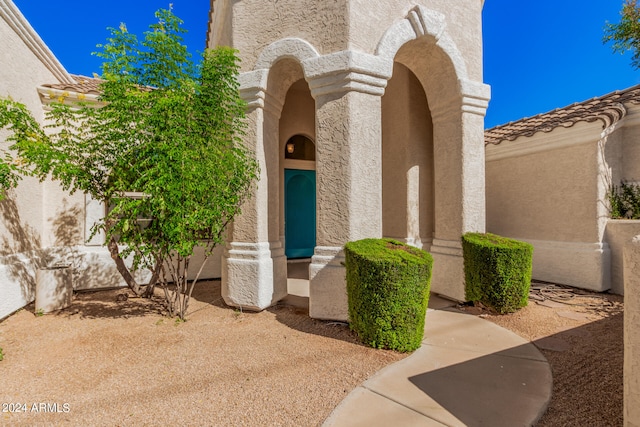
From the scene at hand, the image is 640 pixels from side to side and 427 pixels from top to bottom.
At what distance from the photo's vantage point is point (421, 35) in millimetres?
4820

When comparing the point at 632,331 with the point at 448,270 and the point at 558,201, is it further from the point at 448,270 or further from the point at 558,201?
the point at 558,201

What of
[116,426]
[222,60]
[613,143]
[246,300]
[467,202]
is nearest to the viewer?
[116,426]

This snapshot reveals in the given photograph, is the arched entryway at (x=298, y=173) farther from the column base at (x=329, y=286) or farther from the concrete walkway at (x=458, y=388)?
the concrete walkway at (x=458, y=388)

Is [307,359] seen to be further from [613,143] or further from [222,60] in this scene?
[613,143]

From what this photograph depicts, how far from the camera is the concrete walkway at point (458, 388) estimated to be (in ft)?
7.54

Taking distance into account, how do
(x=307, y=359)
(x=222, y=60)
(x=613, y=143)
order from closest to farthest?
1. (x=307, y=359)
2. (x=222, y=60)
3. (x=613, y=143)

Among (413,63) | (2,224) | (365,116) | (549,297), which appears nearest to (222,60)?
(365,116)

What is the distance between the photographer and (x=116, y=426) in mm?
2236

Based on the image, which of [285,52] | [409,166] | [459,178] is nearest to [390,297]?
[459,178]

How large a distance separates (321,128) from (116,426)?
3841mm

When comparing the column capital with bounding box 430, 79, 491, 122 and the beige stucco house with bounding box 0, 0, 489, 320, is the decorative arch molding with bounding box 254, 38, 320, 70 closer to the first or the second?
the beige stucco house with bounding box 0, 0, 489, 320

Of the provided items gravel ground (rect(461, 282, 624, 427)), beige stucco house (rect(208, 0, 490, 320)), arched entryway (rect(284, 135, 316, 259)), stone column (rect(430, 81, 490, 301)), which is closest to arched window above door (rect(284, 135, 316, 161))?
arched entryway (rect(284, 135, 316, 259))

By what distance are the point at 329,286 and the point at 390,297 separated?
A: 3.61 ft

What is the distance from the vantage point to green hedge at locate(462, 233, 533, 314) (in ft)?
14.6
